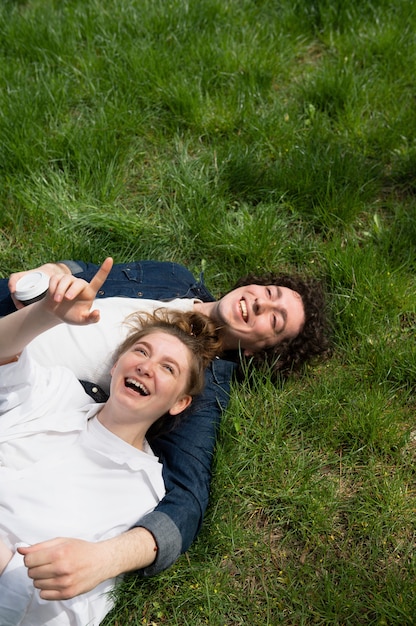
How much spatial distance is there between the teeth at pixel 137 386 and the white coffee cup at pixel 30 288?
632 mm

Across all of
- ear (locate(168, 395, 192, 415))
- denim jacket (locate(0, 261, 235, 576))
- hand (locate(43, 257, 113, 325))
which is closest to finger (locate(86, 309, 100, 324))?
hand (locate(43, 257, 113, 325))

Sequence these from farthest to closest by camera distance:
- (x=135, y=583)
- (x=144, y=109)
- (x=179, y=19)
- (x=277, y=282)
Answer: (x=179, y=19)
(x=144, y=109)
(x=277, y=282)
(x=135, y=583)

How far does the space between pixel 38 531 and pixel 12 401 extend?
528 mm

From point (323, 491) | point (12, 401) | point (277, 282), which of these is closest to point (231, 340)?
→ point (277, 282)

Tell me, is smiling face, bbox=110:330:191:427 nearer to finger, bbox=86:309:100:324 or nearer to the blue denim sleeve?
the blue denim sleeve

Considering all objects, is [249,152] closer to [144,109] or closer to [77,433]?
[144,109]

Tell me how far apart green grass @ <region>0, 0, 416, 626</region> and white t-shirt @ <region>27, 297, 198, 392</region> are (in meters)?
0.59

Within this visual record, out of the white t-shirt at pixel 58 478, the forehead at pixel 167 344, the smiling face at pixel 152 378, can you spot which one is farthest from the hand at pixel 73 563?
the forehead at pixel 167 344

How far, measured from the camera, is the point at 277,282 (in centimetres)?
337

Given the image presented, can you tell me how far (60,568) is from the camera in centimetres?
202

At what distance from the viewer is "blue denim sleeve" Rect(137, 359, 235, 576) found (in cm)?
246

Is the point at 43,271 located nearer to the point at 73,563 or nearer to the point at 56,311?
the point at 56,311

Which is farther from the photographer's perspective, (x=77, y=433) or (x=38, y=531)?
(x=77, y=433)

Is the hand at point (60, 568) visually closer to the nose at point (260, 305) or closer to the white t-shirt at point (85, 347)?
the white t-shirt at point (85, 347)
